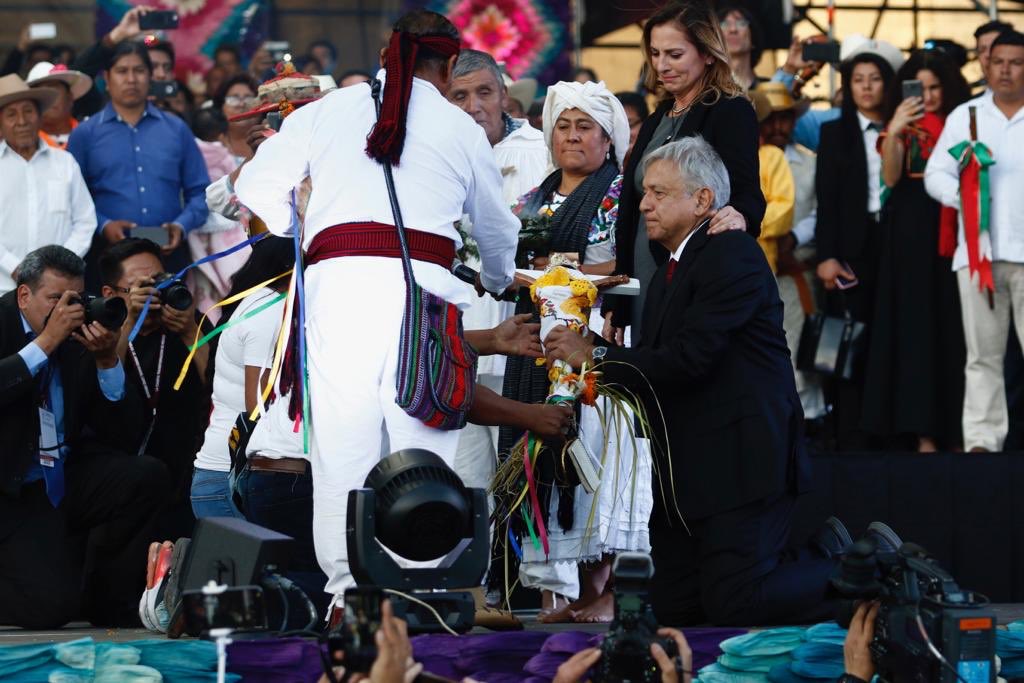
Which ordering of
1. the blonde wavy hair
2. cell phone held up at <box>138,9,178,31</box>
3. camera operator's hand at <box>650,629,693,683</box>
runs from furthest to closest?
cell phone held up at <box>138,9,178,31</box>
the blonde wavy hair
camera operator's hand at <box>650,629,693,683</box>

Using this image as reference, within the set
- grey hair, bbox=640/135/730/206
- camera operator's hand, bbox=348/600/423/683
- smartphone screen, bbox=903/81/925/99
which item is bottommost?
camera operator's hand, bbox=348/600/423/683

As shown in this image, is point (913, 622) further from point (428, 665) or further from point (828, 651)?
point (428, 665)

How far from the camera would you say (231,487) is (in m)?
5.95

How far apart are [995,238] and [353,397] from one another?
3.92 metres

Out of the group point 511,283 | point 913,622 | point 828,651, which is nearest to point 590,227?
point 511,283

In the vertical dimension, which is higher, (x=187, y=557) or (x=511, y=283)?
(x=511, y=283)

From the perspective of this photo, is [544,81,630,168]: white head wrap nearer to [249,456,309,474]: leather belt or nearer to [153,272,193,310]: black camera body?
[153,272,193,310]: black camera body

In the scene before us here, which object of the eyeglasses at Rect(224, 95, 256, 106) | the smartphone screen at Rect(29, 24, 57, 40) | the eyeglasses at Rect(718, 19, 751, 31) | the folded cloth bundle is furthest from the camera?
the smartphone screen at Rect(29, 24, 57, 40)

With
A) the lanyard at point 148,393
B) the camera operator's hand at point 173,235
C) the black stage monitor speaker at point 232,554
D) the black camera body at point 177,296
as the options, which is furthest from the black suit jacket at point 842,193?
the black stage monitor speaker at point 232,554

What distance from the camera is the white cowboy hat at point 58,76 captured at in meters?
8.70

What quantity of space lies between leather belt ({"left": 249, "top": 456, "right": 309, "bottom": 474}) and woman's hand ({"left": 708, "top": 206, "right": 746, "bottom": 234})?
1.55 metres

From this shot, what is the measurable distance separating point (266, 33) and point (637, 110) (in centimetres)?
311

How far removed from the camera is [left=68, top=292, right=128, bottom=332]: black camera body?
6.04 meters

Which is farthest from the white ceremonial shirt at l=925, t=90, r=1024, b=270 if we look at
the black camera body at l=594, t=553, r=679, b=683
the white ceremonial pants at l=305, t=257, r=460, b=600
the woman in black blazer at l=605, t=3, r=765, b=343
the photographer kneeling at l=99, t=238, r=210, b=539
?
the black camera body at l=594, t=553, r=679, b=683
